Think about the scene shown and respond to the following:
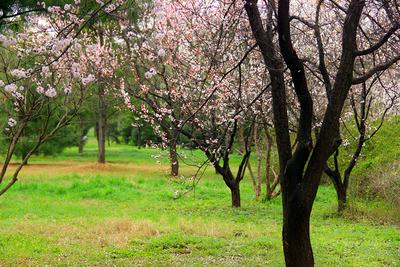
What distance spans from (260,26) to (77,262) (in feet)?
12.6

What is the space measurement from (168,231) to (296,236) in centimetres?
452

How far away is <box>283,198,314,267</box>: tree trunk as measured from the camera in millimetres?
4926

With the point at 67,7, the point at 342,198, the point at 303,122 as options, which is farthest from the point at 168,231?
the point at 67,7

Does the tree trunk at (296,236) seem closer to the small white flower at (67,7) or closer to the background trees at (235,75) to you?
the background trees at (235,75)

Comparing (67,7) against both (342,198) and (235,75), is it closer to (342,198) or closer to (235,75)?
(235,75)

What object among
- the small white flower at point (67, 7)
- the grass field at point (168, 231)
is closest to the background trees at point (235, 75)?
the small white flower at point (67, 7)

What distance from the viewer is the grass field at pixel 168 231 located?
701 cm

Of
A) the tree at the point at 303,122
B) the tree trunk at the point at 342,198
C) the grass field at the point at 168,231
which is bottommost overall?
the grass field at the point at 168,231

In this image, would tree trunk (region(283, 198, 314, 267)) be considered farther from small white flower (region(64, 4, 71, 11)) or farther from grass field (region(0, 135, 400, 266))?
small white flower (region(64, 4, 71, 11))

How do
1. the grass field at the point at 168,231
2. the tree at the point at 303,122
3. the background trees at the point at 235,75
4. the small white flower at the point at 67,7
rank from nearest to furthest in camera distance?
1. the tree at the point at 303,122
2. the background trees at the point at 235,75
3. the small white flower at the point at 67,7
4. the grass field at the point at 168,231

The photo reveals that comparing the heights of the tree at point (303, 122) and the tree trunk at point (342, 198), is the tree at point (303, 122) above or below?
above

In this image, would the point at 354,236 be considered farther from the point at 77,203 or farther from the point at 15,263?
the point at 77,203

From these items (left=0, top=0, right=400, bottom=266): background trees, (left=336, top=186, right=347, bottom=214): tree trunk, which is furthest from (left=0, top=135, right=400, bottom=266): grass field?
(left=0, top=0, right=400, bottom=266): background trees

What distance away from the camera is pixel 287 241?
5055 mm
